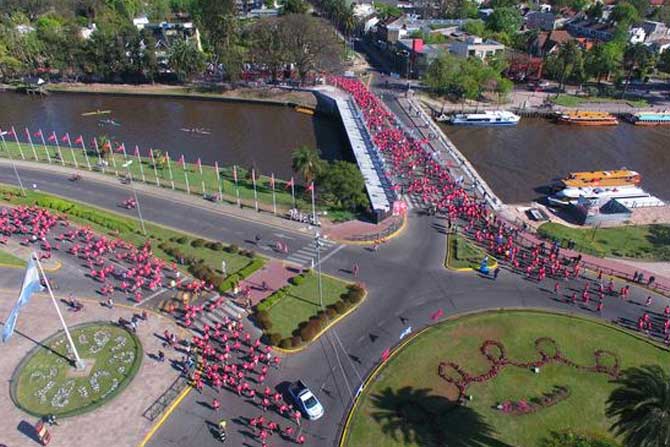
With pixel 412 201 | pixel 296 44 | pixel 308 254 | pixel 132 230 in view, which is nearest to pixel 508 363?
pixel 308 254

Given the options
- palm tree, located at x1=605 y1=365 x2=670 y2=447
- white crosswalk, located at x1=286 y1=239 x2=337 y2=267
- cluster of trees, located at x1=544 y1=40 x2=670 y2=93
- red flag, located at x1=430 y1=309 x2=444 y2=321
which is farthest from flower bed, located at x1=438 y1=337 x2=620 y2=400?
cluster of trees, located at x1=544 y1=40 x2=670 y2=93

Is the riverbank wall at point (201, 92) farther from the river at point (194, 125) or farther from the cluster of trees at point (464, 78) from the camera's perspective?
the cluster of trees at point (464, 78)

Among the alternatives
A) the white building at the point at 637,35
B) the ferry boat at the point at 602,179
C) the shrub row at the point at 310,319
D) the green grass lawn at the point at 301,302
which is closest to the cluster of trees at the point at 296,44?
the ferry boat at the point at 602,179

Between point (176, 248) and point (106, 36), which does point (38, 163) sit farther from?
point (106, 36)

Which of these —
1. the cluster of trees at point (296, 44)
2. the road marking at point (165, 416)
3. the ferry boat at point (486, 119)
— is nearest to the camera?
the road marking at point (165, 416)

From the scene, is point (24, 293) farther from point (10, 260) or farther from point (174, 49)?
point (174, 49)

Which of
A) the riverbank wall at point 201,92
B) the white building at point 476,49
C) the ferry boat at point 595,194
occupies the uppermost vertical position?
the white building at point 476,49
